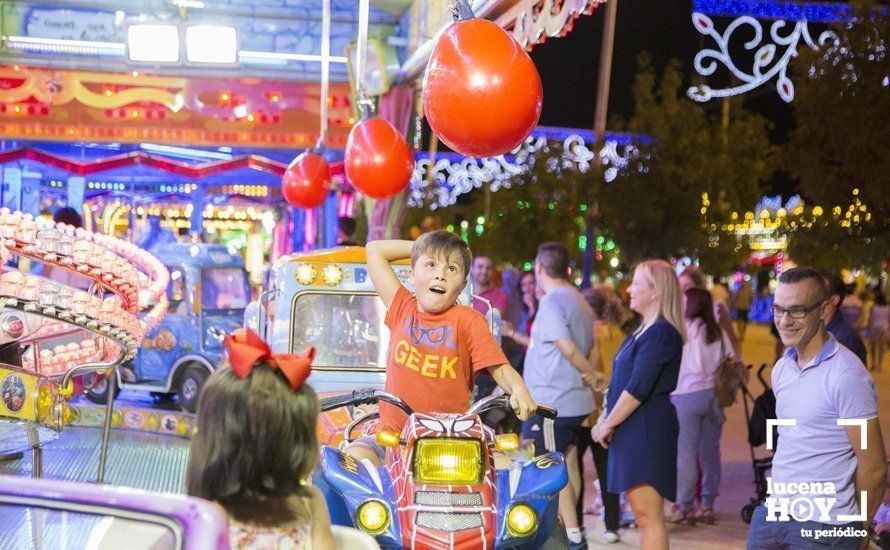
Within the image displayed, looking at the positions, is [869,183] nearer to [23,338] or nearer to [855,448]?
[855,448]

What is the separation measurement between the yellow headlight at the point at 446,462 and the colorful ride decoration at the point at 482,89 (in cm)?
153

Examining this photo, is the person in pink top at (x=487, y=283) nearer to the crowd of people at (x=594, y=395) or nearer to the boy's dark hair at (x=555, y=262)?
the crowd of people at (x=594, y=395)

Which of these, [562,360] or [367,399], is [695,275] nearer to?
[562,360]

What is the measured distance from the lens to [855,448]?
4148mm

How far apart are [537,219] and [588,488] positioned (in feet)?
125

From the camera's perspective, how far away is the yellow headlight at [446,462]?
4.12m

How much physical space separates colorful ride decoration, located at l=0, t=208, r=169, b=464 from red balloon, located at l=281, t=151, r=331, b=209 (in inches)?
121

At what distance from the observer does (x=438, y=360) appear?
4.77 meters

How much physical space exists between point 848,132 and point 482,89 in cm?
813

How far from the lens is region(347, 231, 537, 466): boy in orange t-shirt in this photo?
15.4 feet

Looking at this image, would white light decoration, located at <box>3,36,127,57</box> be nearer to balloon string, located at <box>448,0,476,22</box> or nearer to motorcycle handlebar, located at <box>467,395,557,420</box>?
balloon string, located at <box>448,0,476,22</box>

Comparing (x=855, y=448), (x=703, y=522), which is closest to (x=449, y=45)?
(x=855, y=448)

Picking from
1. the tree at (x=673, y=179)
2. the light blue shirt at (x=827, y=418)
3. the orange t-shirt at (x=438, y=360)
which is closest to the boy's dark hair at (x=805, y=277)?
the light blue shirt at (x=827, y=418)

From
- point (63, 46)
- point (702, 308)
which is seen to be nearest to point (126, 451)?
point (702, 308)
